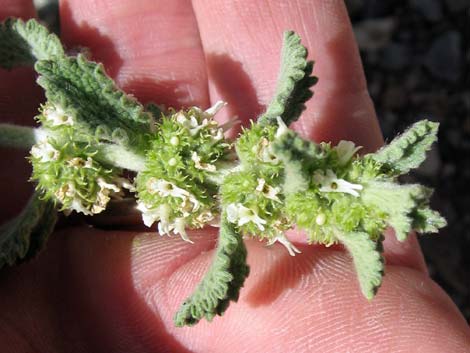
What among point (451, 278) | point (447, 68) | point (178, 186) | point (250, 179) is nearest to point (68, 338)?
point (178, 186)

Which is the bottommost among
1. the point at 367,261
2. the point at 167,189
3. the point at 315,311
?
the point at 315,311

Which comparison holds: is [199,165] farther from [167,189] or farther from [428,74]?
[428,74]

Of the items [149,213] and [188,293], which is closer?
[149,213]

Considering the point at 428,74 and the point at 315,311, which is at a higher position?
the point at 315,311

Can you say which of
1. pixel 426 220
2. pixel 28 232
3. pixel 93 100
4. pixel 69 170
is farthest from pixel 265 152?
pixel 28 232

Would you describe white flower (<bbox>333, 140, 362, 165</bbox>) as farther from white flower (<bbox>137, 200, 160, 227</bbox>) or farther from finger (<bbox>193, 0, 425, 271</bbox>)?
finger (<bbox>193, 0, 425, 271</bbox>)

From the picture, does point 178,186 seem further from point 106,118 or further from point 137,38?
point 137,38
